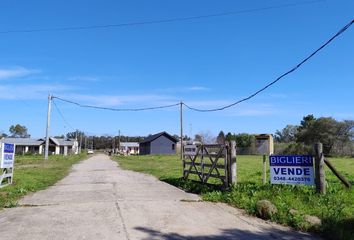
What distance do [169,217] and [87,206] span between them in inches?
111

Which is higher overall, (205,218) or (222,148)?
(222,148)

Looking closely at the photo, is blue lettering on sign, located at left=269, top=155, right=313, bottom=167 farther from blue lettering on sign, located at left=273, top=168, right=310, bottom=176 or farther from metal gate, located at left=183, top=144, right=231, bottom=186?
metal gate, located at left=183, top=144, right=231, bottom=186

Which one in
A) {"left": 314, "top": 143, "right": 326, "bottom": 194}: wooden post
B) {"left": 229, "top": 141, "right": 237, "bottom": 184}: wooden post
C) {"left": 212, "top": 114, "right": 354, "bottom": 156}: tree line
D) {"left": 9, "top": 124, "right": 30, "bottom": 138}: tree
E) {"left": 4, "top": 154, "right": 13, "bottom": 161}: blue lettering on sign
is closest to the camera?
{"left": 314, "top": 143, "right": 326, "bottom": 194}: wooden post

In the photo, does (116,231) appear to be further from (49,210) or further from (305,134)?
(305,134)

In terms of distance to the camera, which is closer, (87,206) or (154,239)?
(154,239)

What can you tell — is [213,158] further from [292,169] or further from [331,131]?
[331,131]

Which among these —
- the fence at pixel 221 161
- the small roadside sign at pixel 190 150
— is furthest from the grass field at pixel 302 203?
the small roadside sign at pixel 190 150

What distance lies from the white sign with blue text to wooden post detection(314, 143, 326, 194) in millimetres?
284

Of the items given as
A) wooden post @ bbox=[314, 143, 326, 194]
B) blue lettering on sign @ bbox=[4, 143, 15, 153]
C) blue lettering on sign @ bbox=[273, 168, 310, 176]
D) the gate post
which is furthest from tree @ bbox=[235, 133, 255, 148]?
wooden post @ bbox=[314, 143, 326, 194]

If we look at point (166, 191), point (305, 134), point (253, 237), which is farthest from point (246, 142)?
point (253, 237)

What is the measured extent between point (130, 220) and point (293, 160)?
5.56 meters

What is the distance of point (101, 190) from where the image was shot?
53.0 feet

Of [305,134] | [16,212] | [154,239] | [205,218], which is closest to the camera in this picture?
[154,239]

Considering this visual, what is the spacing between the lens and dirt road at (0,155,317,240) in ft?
27.6
